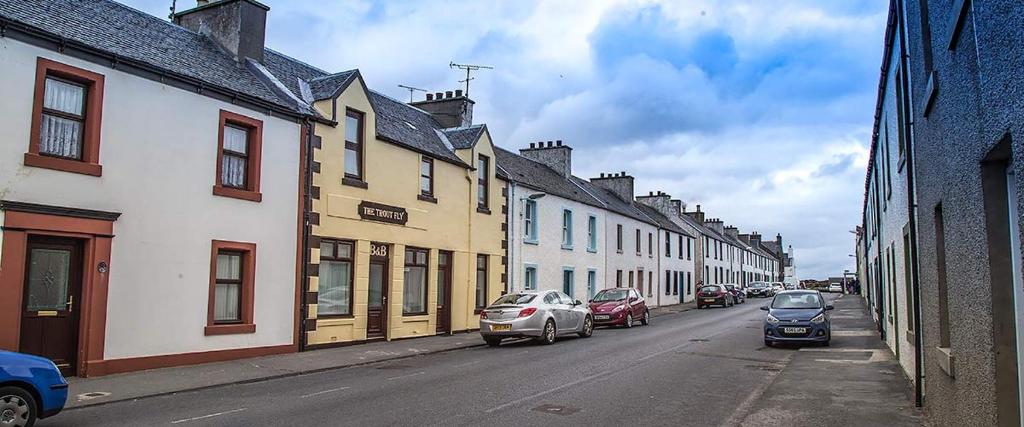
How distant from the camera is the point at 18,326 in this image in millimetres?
11203

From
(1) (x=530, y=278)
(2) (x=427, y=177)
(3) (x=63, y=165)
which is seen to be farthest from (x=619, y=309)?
(3) (x=63, y=165)

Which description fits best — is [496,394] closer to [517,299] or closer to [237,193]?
[237,193]

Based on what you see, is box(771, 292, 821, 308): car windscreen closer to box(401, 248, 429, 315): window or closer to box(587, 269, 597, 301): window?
box(401, 248, 429, 315): window

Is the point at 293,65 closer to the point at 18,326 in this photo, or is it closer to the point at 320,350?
the point at 320,350

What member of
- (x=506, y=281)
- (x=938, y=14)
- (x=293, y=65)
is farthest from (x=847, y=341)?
(x=293, y=65)

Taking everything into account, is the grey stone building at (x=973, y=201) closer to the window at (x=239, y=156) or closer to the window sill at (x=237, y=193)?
the window sill at (x=237, y=193)

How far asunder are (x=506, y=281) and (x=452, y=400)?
1579 centimetres

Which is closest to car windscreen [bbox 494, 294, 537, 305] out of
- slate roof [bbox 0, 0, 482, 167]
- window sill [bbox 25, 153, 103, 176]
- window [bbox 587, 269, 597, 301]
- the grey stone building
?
slate roof [bbox 0, 0, 482, 167]

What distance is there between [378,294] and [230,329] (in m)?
5.41

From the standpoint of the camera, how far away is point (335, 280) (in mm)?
18312

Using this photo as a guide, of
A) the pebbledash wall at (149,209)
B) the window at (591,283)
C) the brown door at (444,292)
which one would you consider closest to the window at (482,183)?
the brown door at (444,292)

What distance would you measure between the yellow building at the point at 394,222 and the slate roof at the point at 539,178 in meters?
2.81

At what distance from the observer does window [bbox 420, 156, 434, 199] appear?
71.3ft

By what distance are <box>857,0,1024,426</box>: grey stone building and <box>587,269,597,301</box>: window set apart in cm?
2607
